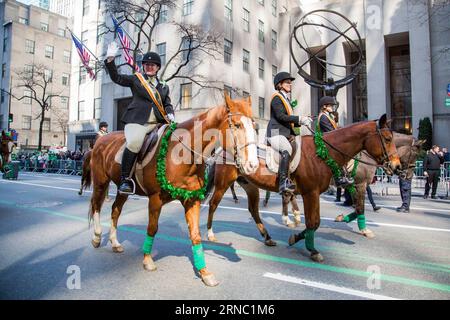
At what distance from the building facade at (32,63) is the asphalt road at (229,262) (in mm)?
54386

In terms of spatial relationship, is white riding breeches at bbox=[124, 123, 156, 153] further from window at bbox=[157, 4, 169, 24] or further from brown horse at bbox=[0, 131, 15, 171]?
window at bbox=[157, 4, 169, 24]

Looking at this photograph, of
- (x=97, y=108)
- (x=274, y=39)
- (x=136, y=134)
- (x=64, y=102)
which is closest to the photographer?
(x=136, y=134)

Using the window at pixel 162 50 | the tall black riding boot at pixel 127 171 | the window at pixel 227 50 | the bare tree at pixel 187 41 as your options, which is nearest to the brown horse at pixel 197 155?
the tall black riding boot at pixel 127 171

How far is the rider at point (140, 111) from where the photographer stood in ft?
15.4

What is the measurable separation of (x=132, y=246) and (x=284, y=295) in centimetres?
311

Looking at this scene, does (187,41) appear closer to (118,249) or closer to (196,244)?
(118,249)

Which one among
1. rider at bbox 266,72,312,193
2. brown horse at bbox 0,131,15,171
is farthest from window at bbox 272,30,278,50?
rider at bbox 266,72,312,193

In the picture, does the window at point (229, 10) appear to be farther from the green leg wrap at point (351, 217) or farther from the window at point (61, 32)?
the window at point (61, 32)

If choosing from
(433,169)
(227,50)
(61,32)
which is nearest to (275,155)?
(433,169)

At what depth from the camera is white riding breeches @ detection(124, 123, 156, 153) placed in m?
4.63

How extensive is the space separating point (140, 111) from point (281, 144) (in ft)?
8.03

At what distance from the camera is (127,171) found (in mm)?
4707

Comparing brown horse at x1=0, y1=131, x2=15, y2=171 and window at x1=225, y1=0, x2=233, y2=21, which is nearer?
brown horse at x1=0, y1=131, x2=15, y2=171
